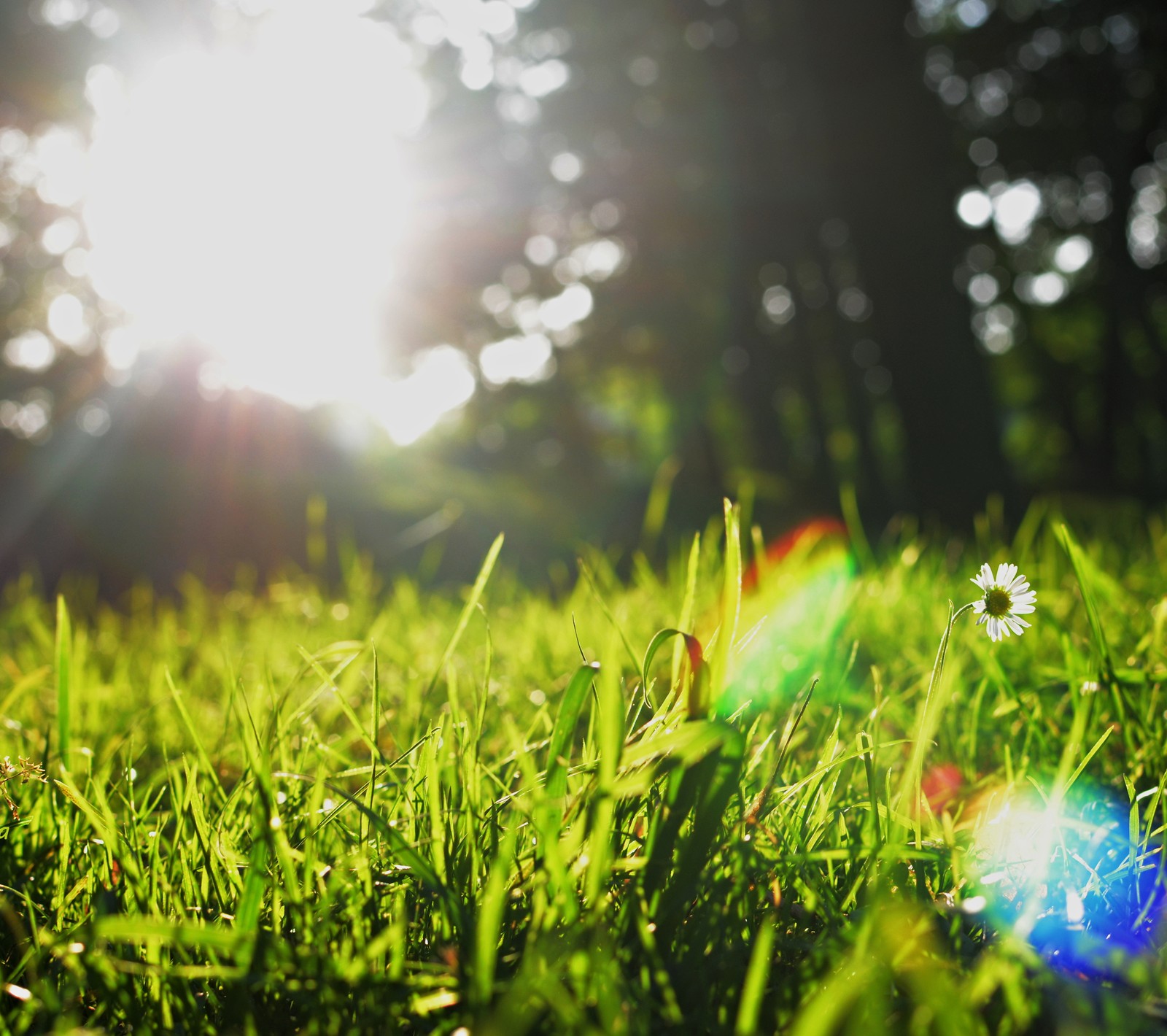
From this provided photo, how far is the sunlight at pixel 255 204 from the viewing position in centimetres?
1207

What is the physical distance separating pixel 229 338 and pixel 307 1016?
15648 mm

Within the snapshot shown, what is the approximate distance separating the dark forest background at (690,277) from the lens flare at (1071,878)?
4.81 m

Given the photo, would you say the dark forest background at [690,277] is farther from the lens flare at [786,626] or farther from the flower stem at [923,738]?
the flower stem at [923,738]

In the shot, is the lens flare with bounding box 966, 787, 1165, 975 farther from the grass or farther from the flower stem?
the flower stem

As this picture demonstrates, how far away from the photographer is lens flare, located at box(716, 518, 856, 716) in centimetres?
125

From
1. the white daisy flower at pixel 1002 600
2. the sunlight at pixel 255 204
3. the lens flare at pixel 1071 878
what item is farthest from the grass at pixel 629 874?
the sunlight at pixel 255 204

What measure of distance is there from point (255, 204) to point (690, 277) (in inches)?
302

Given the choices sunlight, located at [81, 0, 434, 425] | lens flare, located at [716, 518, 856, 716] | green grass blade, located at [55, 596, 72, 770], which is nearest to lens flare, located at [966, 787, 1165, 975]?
lens flare, located at [716, 518, 856, 716]

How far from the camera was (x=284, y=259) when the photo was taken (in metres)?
14.8

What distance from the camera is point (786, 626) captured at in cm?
193

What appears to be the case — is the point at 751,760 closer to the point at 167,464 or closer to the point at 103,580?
the point at 103,580

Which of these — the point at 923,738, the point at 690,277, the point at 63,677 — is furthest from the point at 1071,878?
the point at 690,277

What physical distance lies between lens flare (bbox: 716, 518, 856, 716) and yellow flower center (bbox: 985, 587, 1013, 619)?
276 millimetres

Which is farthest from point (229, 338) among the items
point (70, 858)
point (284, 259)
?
point (70, 858)
